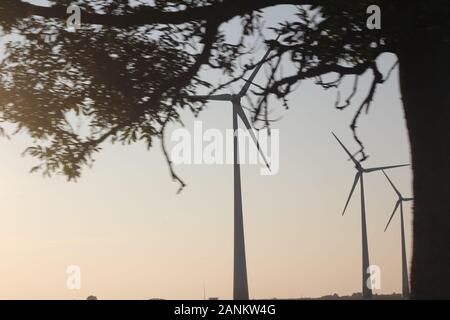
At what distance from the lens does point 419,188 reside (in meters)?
14.0

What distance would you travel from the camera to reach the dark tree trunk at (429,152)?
1380 centimetres

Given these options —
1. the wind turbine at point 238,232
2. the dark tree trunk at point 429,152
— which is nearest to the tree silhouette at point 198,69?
the dark tree trunk at point 429,152

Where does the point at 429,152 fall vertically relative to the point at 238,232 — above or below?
above

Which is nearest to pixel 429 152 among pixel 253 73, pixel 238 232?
pixel 253 73

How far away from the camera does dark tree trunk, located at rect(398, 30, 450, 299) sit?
13.8 m

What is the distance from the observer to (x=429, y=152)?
1414cm

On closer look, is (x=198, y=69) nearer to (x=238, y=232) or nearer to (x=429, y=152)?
(x=429, y=152)

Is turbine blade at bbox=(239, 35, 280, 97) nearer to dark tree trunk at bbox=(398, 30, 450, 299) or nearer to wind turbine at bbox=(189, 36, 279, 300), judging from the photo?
dark tree trunk at bbox=(398, 30, 450, 299)

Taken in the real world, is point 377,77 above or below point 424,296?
above

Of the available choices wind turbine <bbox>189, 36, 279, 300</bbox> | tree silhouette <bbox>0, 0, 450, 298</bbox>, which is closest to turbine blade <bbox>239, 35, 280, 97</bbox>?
tree silhouette <bbox>0, 0, 450, 298</bbox>

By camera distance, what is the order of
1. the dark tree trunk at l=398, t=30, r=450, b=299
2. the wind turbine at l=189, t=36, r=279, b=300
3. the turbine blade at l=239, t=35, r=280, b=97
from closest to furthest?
1. the dark tree trunk at l=398, t=30, r=450, b=299
2. the turbine blade at l=239, t=35, r=280, b=97
3. the wind turbine at l=189, t=36, r=279, b=300

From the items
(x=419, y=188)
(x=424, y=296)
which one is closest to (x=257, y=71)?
(x=419, y=188)
